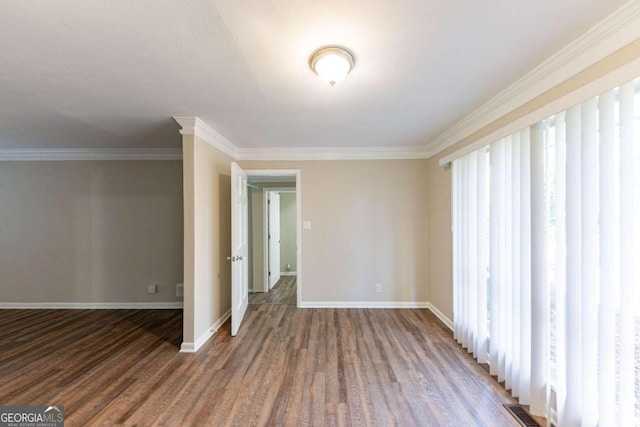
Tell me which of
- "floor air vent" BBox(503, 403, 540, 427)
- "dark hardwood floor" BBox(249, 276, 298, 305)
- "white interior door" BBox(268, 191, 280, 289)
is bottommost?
"dark hardwood floor" BBox(249, 276, 298, 305)

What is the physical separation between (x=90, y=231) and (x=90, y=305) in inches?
42.6

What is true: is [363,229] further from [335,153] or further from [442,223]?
[335,153]

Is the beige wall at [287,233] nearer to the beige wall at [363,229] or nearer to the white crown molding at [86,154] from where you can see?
the beige wall at [363,229]

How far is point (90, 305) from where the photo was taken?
3.79 metres

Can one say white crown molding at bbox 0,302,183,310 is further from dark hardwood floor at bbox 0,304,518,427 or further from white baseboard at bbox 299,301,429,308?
white baseboard at bbox 299,301,429,308

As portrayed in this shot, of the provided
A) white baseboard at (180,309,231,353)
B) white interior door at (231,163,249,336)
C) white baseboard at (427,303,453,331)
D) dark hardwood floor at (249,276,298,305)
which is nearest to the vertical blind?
white baseboard at (427,303,453,331)

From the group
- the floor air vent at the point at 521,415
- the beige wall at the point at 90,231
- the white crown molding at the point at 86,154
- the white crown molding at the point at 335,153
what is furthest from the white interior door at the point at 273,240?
the floor air vent at the point at 521,415

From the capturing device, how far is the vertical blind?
124cm

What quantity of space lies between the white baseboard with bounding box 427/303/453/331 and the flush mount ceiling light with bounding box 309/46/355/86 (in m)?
2.99

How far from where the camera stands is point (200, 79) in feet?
5.91

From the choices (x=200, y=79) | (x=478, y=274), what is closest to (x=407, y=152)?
(x=478, y=274)

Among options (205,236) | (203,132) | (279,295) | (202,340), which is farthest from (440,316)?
(203,132)

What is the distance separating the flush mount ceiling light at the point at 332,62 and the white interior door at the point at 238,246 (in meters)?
1.83

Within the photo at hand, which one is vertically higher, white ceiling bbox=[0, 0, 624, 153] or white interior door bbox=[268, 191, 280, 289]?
white ceiling bbox=[0, 0, 624, 153]
